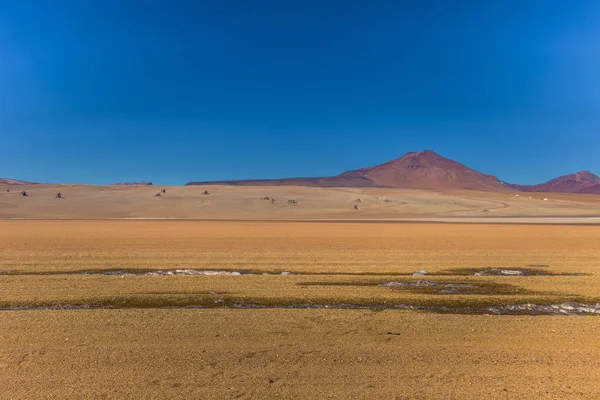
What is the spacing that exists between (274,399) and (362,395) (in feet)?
3.50

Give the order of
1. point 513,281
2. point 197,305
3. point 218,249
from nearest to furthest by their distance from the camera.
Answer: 1. point 197,305
2. point 513,281
3. point 218,249

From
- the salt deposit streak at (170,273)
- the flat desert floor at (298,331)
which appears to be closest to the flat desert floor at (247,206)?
the salt deposit streak at (170,273)

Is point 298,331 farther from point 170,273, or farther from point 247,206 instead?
point 247,206

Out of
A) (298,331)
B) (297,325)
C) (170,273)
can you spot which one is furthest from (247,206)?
(298,331)

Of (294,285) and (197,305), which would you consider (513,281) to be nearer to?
(294,285)

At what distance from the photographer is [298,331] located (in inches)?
356

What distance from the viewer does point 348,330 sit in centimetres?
915

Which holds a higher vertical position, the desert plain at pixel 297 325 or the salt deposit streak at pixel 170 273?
the salt deposit streak at pixel 170 273

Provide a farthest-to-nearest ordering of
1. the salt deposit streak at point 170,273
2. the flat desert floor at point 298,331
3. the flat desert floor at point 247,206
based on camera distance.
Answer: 1. the flat desert floor at point 247,206
2. the salt deposit streak at point 170,273
3. the flat desert floor at point 298,331

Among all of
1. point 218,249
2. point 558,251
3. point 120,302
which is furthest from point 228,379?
point 558,251

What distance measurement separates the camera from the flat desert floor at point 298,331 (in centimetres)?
656

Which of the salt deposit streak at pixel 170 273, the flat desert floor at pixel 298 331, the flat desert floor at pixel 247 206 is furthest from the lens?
the flat desert floor at pixel 247 206

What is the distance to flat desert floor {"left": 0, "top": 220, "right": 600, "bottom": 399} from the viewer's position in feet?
21.5

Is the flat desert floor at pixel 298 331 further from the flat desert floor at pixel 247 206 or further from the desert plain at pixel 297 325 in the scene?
the flat desert floor at pixel 247 206
